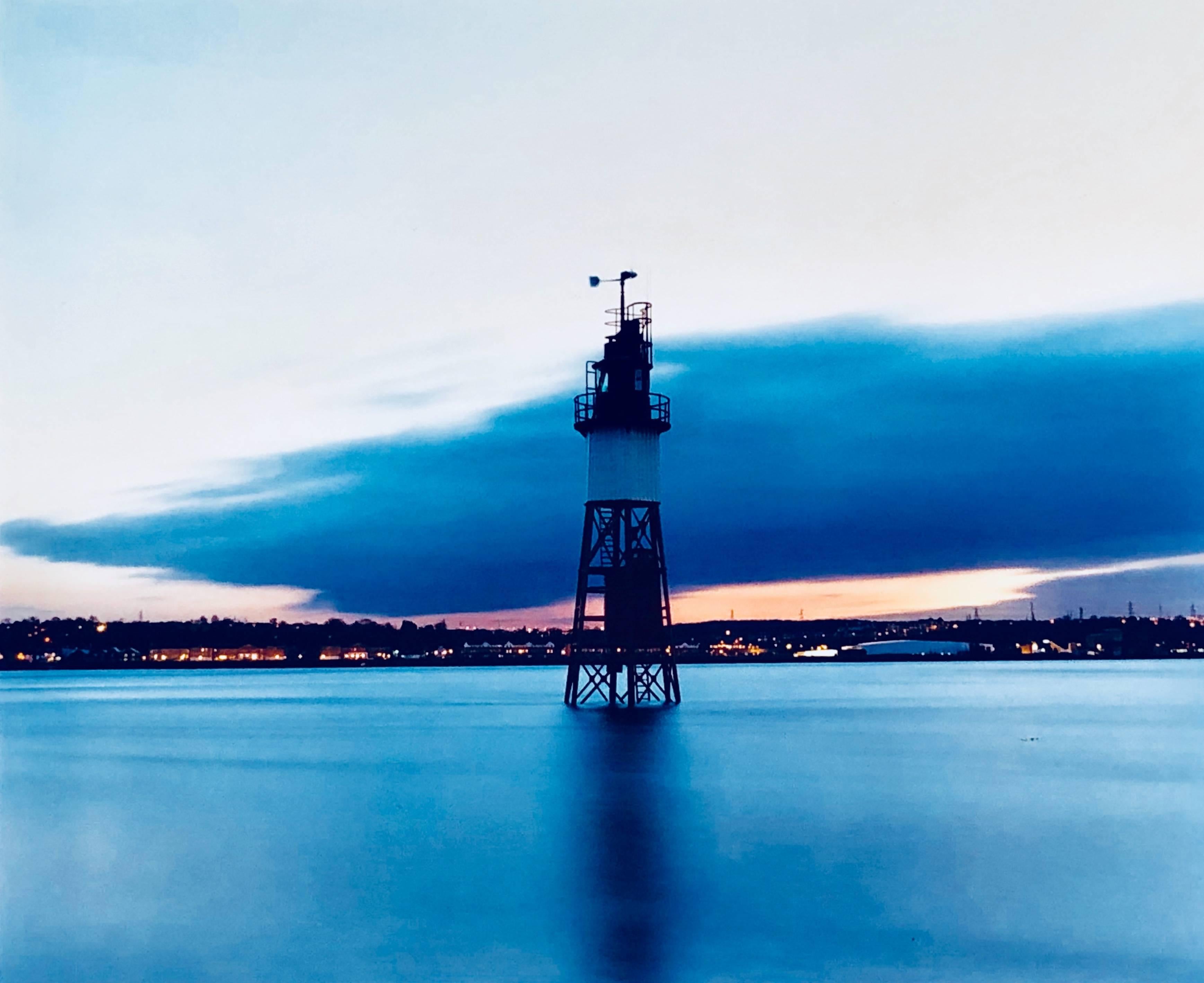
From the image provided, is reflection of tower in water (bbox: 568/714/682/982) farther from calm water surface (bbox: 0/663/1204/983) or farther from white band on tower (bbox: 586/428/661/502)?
white band on tower (bbox: 586/428/661/502)

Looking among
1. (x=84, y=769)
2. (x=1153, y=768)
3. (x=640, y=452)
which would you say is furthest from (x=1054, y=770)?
(x=84, y=769)

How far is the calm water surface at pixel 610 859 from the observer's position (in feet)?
60.4

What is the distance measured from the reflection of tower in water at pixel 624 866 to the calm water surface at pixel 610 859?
97 millimetres

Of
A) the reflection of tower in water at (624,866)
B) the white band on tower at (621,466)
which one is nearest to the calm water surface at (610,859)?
the reflection of tower in water at (624,866)

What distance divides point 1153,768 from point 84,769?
42156 mm

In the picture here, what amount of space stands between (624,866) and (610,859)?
90 cm

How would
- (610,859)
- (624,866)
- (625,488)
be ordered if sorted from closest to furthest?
1. (624,866)
2. (610,859)
3. (625,488)

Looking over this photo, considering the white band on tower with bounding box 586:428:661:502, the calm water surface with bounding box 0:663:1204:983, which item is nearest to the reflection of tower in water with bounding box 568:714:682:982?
the calm water surface with bounding box 0:663:1204:983

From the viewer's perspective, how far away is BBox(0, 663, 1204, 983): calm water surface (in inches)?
725

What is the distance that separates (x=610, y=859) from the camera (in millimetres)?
25688

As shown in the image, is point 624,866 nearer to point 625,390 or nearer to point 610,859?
point 610,859

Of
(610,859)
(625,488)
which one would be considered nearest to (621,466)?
(625,488)

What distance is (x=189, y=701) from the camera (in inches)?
4870

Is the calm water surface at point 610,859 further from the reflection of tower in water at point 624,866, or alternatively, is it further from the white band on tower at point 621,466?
the white band on tower at point 621,466
